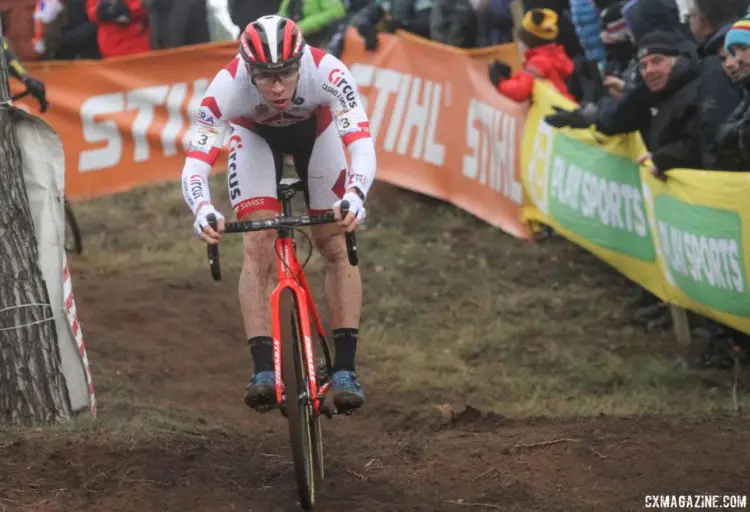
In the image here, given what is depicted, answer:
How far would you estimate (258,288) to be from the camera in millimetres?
6164

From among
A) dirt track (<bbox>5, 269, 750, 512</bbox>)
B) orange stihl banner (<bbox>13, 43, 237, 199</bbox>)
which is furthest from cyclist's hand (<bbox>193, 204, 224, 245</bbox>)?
orange stihl banner (<bbox>13, 43, 237, 199</bbox>)

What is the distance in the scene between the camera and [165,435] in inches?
263

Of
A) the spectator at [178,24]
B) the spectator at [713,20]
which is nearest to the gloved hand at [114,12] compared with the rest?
the spectator at [178,24]

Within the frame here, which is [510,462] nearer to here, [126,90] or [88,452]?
[88,452]

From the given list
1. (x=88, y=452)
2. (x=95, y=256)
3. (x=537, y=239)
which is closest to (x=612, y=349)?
(x=537, y=239)

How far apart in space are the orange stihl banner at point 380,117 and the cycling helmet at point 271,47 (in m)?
6.54

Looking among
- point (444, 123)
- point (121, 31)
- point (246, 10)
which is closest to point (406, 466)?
point (444, 123)

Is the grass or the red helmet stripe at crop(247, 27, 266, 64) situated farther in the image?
the grass

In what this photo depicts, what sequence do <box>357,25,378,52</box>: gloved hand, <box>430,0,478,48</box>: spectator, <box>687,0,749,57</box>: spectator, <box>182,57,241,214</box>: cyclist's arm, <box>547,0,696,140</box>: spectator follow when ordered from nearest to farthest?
<box>182,57,241,214</box>: cyclist's arm → <box>547,0,696,140</box>: spectator → <box>687,0,749,57</box>: spectator → <box>430,0,478,48</box>: spectator → <box>357,25,378,52</box>: gloved hand

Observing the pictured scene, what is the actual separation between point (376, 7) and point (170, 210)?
3.37 meters

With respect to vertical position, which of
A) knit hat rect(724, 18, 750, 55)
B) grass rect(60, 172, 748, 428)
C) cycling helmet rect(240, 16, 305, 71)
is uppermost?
cycling helmet rect(240, 16, 305, 71)

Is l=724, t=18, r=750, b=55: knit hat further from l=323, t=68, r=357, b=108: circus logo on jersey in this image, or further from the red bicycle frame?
the red bicycle frame

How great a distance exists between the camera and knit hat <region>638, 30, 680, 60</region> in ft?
27.8

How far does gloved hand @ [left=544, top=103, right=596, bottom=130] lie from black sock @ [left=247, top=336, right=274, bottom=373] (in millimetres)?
4539
